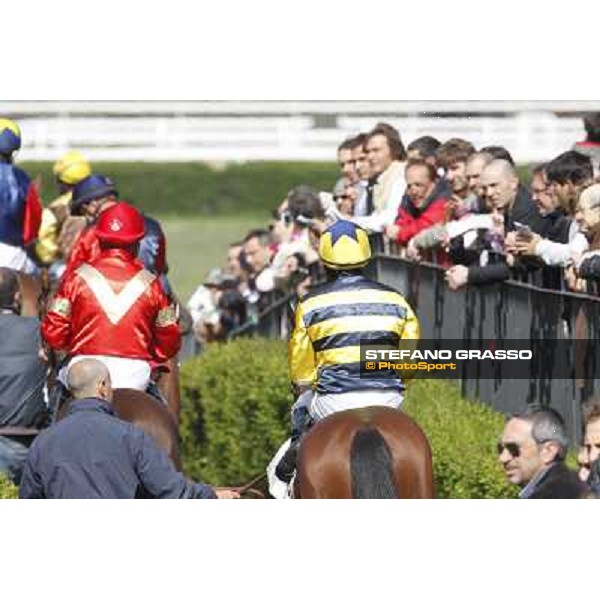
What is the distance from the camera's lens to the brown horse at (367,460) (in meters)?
8.48

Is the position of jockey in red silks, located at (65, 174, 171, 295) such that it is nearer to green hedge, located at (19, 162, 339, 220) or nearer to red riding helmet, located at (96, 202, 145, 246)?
red riding helmet, located at (96, 202, 145, 246)

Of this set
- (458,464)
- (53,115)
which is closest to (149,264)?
(458,464)

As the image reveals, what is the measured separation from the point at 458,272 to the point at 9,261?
9.26 ft

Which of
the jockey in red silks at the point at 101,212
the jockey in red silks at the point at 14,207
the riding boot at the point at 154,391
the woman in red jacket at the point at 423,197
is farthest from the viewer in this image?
the jockey in red silks at the point at 14,207

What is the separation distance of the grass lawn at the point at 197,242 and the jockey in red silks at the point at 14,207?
38.2 ft

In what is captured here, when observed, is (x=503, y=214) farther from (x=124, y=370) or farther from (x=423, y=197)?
(x=124, y=370)

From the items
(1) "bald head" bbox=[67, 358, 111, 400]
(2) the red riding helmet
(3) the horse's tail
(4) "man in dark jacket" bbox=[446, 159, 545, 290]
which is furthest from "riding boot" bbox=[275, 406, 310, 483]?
(4) "man in dark jacket" bbox=[446, 159, 545, 290]

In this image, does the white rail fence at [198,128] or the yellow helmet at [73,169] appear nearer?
the yellow helmet at [73,169]

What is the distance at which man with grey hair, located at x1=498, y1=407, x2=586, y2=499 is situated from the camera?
853 centimetres

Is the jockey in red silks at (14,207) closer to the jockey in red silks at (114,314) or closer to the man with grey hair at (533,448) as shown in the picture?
the jockey in red silks at (114,314)

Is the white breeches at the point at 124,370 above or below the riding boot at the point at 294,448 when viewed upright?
above

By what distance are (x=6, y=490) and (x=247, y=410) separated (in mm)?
5513

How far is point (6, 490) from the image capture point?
872 centimetres

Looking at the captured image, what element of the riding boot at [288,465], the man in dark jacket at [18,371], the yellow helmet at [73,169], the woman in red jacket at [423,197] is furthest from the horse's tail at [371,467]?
the yellow helmet at [73,169]
